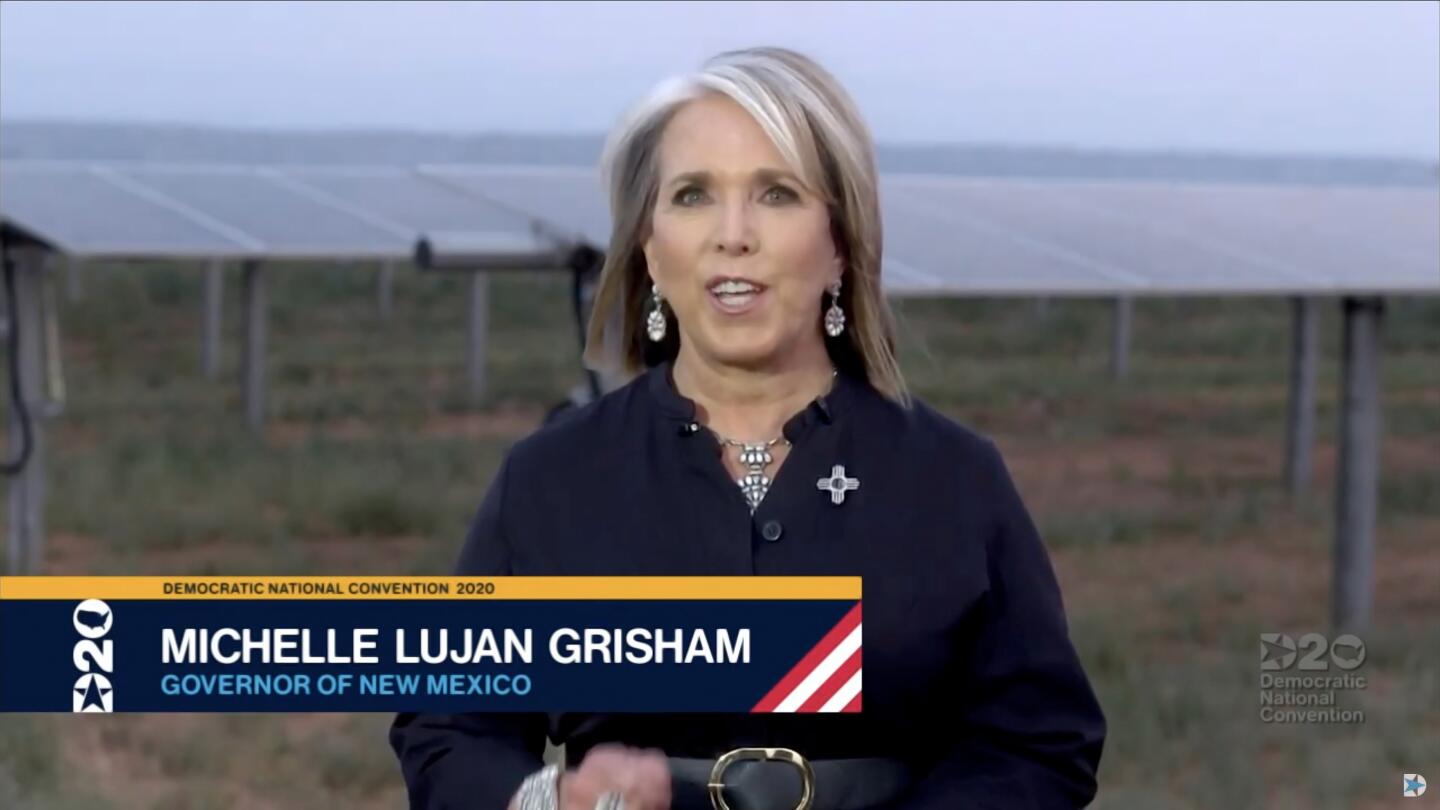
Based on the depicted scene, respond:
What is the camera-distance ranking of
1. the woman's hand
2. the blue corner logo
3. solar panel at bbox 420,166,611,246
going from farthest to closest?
solar panel at bbox 420,166,611,246
the blue corner logo
the woman's hand

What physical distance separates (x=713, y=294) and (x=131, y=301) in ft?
100

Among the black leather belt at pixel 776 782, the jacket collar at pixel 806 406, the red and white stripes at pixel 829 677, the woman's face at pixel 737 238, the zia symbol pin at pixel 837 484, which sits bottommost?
the black leather belt at pixel 776 782

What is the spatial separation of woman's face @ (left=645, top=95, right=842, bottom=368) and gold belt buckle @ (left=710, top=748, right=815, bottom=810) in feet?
1.28

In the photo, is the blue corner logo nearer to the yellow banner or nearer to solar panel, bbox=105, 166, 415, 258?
the yellow banner

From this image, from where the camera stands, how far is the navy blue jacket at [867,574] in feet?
7.10

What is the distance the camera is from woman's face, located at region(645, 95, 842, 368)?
7.10 ft

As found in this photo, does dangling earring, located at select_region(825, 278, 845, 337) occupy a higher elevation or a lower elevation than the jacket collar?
higher

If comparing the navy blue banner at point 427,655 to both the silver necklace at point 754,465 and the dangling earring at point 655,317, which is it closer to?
the silver necklace at point 754,465

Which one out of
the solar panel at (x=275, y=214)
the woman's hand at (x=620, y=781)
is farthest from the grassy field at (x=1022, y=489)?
the solar panel at (x=275, y=214)

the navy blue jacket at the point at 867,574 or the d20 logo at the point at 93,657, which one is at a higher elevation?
the navy blue jacket at the point at 867,574

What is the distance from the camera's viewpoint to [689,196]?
2.21m

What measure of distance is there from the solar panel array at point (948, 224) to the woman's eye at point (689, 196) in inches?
194

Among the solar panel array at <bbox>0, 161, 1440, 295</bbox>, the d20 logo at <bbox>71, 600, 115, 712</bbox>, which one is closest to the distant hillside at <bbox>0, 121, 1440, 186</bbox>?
the solar panel array at <bbox>0, 161, 1440, 295</bbox>

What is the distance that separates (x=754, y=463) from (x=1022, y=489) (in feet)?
41.4
